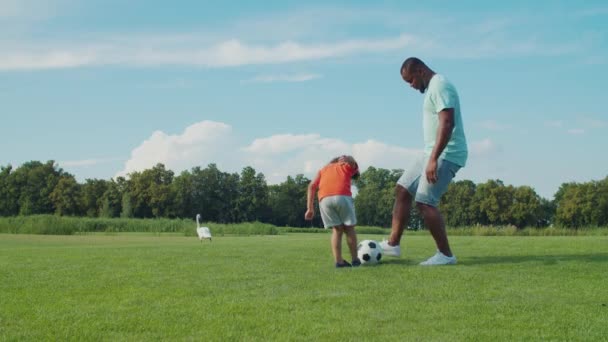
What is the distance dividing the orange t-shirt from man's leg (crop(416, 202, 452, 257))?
118 centimetres

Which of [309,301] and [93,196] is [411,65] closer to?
[309,301]

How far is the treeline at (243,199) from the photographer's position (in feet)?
310

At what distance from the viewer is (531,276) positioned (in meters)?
6.67

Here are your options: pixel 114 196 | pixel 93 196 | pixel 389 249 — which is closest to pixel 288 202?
pixel 114 196

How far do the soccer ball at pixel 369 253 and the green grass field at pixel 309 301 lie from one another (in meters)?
0.15

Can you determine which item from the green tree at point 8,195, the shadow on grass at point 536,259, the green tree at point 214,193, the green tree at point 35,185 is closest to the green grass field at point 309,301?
the shadow on grass at point 536,259

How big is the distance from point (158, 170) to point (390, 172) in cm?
4054

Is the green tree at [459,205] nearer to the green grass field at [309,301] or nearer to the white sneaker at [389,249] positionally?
the white sneaker at [389,249]

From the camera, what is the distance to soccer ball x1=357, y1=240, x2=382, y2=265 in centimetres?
836

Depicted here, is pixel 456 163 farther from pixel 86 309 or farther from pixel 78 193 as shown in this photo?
pixel 78 193

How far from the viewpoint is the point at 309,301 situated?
5438 mm

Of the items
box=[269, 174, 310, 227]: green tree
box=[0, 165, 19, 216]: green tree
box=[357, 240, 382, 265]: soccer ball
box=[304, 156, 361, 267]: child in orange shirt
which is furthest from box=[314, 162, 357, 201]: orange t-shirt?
box=[0, 165, 19, 216]: green tree

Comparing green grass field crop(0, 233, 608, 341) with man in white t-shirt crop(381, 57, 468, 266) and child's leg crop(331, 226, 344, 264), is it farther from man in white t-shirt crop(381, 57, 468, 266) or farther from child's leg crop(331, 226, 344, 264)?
man in white t-shirt crop(381, 57, 468, 266)

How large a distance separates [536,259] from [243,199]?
99.6m
